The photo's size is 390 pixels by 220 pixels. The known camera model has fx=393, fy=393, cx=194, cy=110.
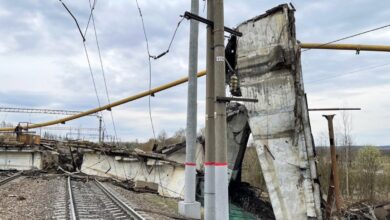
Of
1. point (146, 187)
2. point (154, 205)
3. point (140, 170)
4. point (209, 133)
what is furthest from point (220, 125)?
point (140, 170)

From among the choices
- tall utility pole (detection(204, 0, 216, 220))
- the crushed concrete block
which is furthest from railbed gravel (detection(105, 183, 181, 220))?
the crushed concrete block

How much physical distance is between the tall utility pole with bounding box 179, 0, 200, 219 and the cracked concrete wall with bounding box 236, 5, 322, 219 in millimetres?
4561

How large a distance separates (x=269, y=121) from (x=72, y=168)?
76.3ft

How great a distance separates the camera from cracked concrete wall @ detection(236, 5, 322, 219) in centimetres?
1498

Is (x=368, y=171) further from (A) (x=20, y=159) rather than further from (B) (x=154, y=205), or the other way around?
(A) (x=20, y=159)

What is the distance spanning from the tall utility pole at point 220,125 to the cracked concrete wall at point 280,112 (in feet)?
26.1

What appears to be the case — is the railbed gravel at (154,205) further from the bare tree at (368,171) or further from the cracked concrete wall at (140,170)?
the bare tree at (368,171)

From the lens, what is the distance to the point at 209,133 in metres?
8.92

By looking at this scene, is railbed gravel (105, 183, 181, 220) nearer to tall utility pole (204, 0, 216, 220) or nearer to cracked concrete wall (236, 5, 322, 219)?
tall utility pole (204, 0, 216, 220)

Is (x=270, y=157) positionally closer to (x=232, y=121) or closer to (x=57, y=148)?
(x=232, y=121)

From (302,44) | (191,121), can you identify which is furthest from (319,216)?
(302,44)

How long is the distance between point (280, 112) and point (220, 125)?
848cm

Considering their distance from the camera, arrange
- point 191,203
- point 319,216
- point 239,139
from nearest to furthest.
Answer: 1. point 191,203
2. point 319,216
3. point 239,139

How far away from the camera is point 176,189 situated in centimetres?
2338
